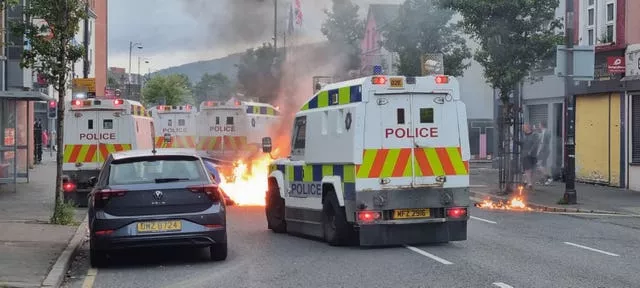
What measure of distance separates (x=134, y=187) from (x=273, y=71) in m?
23.6

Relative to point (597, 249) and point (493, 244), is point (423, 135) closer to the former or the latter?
point (493, 244)

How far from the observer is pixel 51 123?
58281mm

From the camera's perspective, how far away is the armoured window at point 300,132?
13.5m

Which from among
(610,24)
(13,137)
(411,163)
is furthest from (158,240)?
(610,24)

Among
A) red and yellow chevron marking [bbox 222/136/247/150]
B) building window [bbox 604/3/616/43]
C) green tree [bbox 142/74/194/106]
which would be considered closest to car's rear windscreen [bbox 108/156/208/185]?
red and yellow chevron marking [bbox 222/136/247/150]

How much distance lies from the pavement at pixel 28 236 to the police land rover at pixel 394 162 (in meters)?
4.05

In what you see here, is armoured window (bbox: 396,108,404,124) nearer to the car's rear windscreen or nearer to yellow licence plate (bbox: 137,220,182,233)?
the car's rear windscreen

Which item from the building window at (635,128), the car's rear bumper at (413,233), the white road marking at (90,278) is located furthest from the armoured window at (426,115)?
the building window at (635,128)

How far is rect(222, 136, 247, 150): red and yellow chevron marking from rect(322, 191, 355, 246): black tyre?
12928 mm

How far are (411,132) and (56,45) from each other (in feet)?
23.9

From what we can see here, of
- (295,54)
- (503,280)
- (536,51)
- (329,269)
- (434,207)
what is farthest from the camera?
(295,54)

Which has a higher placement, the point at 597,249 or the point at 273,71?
the point at 273,71

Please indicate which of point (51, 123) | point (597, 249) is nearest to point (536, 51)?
point (597, 249)

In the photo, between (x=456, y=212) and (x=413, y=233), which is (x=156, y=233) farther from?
(x=456, y=212)
